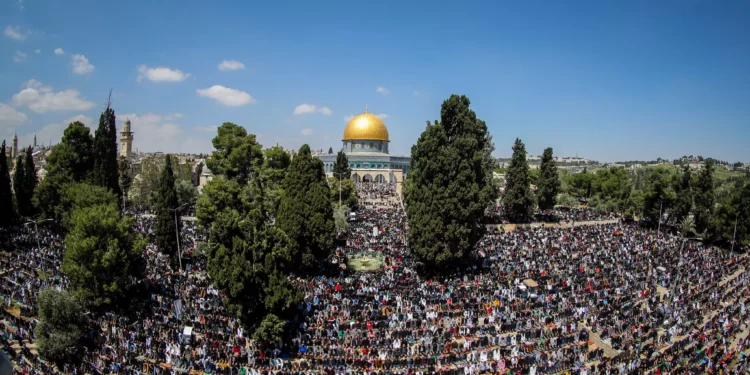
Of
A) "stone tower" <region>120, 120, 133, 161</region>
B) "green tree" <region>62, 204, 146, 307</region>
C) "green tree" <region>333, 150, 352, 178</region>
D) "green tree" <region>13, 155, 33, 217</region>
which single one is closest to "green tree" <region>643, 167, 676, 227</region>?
"green tree" <region>333, 150, 352, 178</region>

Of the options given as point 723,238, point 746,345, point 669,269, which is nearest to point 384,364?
point 746,345

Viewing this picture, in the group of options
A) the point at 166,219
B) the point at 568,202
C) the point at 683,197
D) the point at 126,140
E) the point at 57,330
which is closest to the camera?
the point at 57,330

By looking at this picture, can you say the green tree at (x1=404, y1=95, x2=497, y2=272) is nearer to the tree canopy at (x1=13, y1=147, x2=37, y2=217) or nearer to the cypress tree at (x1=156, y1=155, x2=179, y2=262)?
the cypress tree at (x1=156, y1=155, x2=179, y2=262)

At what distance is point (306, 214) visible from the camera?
27594mm

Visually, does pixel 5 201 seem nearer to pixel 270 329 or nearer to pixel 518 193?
pixel 270 329

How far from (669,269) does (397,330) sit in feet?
70.1

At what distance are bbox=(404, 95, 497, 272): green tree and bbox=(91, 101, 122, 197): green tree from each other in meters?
24.3

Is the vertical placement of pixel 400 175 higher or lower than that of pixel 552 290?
higher

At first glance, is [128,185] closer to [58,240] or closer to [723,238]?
[58,240]

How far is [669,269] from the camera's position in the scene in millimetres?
31109

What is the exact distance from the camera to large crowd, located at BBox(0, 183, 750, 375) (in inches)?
739

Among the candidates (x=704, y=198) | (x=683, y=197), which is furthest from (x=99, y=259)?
(x=683, y=197)

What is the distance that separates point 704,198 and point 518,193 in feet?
54.2

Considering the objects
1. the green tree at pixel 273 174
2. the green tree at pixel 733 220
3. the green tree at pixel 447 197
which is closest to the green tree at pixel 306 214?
the green tree at pixel 273 174
